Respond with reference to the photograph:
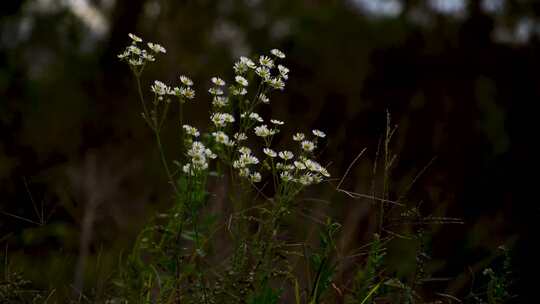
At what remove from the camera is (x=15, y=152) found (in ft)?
15.0

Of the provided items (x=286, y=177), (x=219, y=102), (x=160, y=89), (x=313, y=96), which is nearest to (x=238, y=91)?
(x=219, y=102)

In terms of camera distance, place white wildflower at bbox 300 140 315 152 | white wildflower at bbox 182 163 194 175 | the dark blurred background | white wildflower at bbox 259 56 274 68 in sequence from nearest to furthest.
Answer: white wildflower at bbox 182 163 194 175
white wildflower at bbox 300 140 315 152
white wildflower at bbox 259 56 274 68
the dark blurred background

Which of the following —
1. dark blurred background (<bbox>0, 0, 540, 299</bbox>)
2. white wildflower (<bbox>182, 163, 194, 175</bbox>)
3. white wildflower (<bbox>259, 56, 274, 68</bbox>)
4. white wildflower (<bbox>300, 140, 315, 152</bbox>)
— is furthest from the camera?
dark blurred background (<bbox>0, 0, 540, 299</bbox>)

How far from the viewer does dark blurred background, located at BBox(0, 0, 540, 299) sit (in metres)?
4.55

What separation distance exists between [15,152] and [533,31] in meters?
4.34

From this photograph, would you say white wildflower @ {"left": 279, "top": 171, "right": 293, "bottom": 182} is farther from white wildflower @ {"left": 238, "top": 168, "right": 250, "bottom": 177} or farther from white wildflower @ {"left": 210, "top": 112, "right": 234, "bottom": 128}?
white wildflower @ {"left": 210, "top": 112, "right": 234, "bottom": 128}

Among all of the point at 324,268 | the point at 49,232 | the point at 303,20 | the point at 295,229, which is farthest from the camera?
the point at 303,20

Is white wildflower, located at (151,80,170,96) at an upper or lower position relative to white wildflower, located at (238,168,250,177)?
upper

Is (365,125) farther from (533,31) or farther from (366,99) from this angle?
(533,31)

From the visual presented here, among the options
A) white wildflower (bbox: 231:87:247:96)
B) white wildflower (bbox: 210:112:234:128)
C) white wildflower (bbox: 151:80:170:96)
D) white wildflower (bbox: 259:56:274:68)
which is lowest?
white wildflower (bbox: 210:112:234:128)

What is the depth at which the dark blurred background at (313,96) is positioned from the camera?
14.9ft

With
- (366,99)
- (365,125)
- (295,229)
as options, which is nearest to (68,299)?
(295,229)

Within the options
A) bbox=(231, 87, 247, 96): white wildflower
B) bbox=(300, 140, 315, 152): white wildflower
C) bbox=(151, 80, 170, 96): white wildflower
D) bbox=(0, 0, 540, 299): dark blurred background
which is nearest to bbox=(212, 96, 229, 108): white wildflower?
bbox=(231, 87, 247, 96): white wildflower

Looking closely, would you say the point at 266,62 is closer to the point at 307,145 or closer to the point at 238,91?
the point at 238,91
